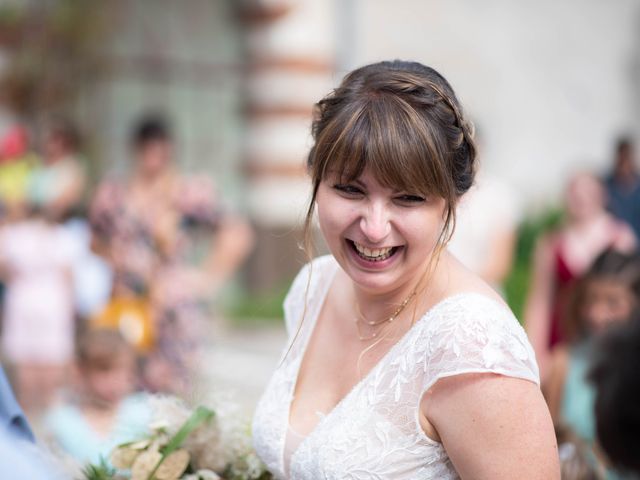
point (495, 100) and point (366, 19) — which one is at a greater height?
point (366, 19)

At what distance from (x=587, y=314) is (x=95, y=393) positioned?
2.15 m

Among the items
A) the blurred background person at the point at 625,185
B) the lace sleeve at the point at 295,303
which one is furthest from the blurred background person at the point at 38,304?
the blurred background person at the point at 625,185

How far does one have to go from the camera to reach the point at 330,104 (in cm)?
258

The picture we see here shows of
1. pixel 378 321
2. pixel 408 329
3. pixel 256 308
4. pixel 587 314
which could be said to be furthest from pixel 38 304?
pixel 408 329

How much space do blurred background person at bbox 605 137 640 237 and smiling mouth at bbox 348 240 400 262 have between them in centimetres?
730

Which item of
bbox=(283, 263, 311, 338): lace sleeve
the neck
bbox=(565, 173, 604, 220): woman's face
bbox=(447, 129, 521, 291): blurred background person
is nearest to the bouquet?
bbox=(283, 263, 311, 338): lace sleeve

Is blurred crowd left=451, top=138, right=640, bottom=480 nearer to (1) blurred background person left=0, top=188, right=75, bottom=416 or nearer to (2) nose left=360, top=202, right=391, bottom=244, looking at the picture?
(2) nose left=360, top=202, right=391, bottom=244

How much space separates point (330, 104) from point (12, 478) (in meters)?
1.42

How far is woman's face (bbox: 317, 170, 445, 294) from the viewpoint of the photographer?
8.11 ft

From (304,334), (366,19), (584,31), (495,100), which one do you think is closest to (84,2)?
(366,19)

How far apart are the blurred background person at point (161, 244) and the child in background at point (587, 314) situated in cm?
231

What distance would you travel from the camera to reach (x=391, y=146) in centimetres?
240

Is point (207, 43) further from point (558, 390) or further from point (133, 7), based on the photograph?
point (558, 390)

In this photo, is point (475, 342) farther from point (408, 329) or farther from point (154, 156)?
point (154, 156)
